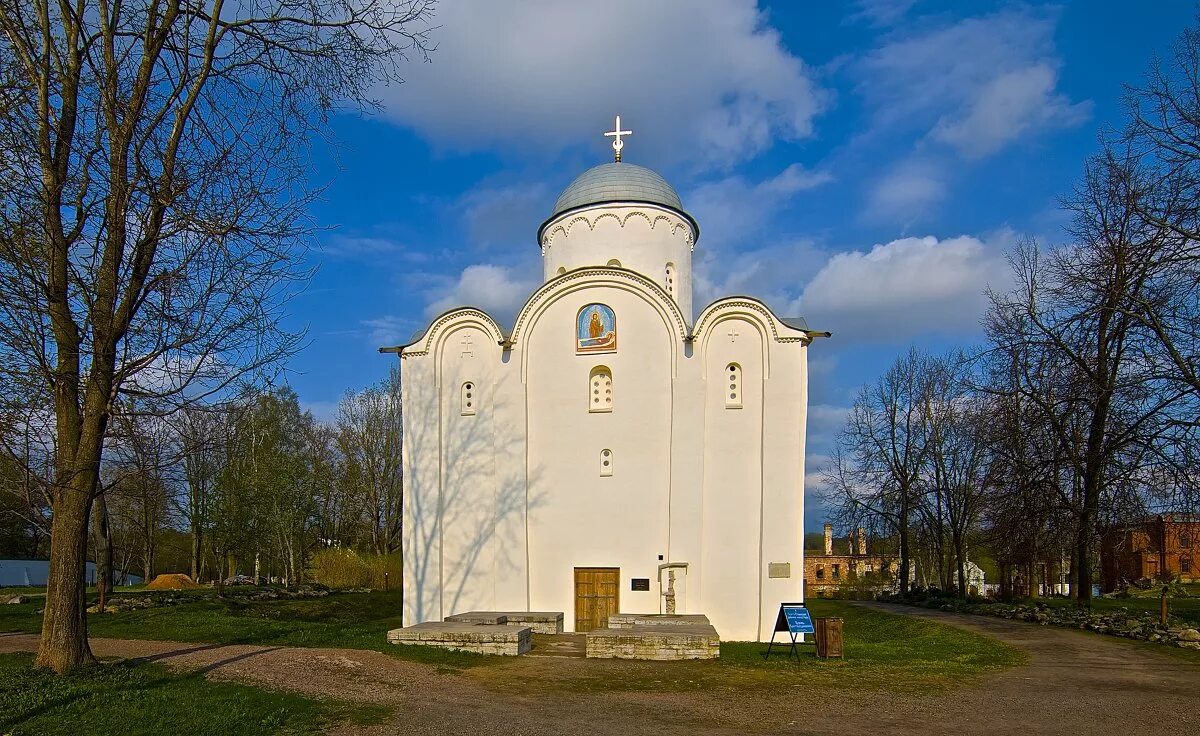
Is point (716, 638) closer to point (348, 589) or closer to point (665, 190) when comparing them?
point (665, 190)

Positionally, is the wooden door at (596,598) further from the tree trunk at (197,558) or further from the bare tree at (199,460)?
the tree trunk at (197,558)

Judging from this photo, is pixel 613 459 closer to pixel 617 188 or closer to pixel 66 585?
pixel 617 188

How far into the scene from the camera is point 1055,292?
16203 mm

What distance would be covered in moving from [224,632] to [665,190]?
48.7 ft

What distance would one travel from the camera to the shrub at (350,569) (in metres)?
33.0

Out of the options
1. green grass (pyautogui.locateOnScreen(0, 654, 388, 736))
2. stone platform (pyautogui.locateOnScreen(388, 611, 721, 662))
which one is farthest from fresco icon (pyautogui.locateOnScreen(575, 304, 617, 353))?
green grass (pyautogui.locateOnScreen(0, 654, 388, 736))

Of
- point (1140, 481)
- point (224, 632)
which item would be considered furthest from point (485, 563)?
point (1140, 481)

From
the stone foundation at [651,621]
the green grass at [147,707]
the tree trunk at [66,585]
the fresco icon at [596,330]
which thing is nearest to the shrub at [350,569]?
the fresco icon at [596,330]

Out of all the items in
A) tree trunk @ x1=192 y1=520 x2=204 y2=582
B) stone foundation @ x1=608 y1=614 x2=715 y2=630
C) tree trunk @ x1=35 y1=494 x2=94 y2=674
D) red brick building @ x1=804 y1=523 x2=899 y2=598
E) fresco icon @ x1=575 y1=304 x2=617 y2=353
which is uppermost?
fresco icon @ x1=575 y1=304 x2=617 y2=353

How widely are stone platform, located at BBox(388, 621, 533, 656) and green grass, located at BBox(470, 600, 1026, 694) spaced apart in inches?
20.4

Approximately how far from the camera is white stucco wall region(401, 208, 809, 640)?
1759 cm

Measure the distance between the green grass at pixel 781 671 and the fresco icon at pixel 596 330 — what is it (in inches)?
281

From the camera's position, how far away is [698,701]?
9.69 m

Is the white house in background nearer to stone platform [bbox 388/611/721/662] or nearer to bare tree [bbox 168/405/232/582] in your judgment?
bare tree [bbox 168/405/232/582]
